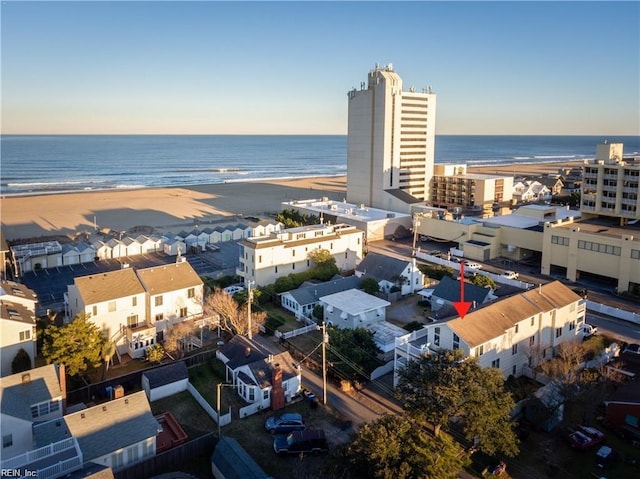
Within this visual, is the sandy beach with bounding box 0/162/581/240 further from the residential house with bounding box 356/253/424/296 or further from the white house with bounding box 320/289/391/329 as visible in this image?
the white house with bounding box 320/289/391/329

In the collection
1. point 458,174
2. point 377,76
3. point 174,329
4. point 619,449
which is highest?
point 377,76

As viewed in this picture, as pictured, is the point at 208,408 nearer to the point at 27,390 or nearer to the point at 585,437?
the point at 27,390

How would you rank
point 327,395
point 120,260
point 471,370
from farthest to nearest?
point 120,260 < point 327,395 < point 471,370

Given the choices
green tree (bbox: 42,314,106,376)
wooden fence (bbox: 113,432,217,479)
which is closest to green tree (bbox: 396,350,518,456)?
wooden fence (bbox: 113,432,217,479)

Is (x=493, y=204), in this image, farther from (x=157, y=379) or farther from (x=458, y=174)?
(x=157, y=379)

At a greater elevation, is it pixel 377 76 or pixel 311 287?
pixel 377 76

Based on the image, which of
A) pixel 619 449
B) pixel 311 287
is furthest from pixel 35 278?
pixel 619 449

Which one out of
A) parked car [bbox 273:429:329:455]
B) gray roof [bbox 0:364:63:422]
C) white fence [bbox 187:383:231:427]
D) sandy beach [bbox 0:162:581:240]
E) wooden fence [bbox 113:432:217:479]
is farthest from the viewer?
sandy beach [bbox 0:162:581:240]
